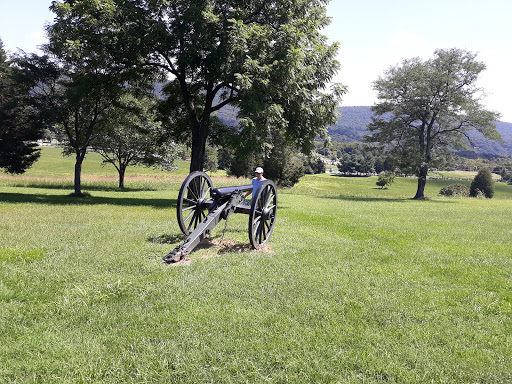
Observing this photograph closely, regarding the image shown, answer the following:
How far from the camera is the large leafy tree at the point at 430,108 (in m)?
33.9

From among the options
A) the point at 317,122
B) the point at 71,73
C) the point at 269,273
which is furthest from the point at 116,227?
the point at 71,73

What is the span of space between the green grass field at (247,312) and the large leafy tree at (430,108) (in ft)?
93.1

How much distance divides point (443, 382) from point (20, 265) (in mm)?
6890

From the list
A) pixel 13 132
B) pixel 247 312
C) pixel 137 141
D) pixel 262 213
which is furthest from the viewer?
pixel 137 141

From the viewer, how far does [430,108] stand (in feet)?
113

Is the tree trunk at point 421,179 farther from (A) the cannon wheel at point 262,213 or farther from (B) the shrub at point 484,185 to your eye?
(A) the cannon wheel at point 262,213

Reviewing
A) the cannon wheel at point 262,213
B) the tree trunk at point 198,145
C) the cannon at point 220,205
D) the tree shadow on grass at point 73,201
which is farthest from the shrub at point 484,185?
the cannon at point 220,205

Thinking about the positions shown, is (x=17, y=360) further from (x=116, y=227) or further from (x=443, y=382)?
(x=116, y=227)

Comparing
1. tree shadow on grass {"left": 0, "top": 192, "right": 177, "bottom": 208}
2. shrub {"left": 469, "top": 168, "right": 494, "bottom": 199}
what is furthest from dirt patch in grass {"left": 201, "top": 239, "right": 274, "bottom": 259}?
shrub {"left": 469, "top": 168, "right": 494, "bottom": 199}

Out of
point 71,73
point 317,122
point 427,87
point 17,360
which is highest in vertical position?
point 427,87

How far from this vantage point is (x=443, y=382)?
3.42 meters

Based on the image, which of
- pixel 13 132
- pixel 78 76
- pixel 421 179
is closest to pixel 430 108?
pixel 421 179

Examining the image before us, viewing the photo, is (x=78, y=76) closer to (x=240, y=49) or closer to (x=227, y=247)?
(x=240, y=49)

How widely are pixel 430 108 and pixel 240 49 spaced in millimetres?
25422
